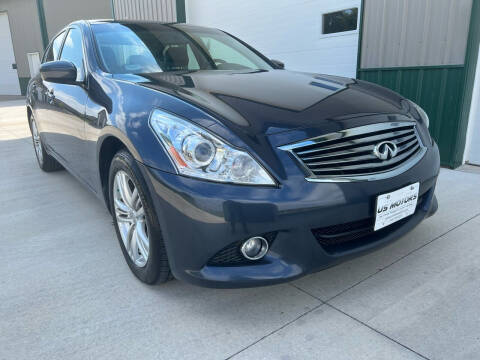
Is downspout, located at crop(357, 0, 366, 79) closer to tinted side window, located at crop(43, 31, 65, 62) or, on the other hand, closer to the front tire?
tinted side window, located at crop(43, 31, 65, 62)

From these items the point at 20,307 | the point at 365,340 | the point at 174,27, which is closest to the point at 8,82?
the point at 174,27

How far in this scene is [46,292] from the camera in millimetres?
2098

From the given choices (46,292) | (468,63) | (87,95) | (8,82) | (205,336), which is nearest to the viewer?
(205,336)

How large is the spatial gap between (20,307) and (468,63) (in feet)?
13.8

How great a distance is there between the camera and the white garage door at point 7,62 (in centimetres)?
1662

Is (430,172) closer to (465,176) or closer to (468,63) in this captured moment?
(465,176)

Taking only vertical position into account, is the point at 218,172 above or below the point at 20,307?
above

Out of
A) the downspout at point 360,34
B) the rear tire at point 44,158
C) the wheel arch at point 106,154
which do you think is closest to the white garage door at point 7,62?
the rear tire at point 44,158

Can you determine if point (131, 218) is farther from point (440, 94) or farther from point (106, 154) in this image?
point (440, 94)

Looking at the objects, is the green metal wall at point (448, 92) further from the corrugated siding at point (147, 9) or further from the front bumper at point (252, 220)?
the corrugated siding at point (147, 9)

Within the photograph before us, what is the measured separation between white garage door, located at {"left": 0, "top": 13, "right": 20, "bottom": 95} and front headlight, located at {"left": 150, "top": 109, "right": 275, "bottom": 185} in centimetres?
1824

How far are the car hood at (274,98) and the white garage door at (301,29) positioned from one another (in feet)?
9.86

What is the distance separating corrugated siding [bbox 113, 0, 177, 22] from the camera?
837 cm

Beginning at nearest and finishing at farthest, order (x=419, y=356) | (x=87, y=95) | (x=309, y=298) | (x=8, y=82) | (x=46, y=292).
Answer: (x=419, y=356)
(x=309, y=298)
(x=46, y=292)
(x=87, y=95)
(x=8, y=82)
